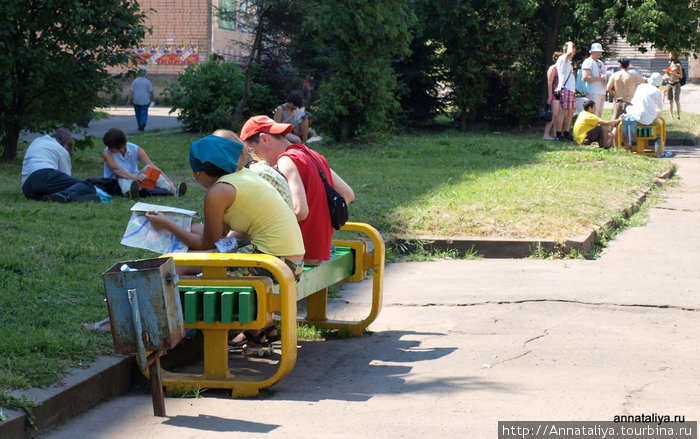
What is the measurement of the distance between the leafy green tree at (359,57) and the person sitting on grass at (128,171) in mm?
6216

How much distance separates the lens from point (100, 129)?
2423cm

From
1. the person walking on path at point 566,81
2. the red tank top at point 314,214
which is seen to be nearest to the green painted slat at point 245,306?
the red tank top at point 314,214

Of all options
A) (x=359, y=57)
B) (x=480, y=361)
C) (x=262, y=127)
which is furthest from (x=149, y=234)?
(x=359, y=57)

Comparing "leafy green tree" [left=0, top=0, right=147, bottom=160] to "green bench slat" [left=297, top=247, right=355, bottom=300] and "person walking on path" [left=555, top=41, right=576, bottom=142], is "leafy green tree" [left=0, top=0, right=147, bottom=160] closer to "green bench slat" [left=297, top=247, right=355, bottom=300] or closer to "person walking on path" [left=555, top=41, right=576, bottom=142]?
"person walking on path" [left=555, top=41, right=576, bottom=142]

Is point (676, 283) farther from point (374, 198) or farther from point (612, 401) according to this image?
point (374, 198)

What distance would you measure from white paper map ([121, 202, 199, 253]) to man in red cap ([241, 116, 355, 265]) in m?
0.63

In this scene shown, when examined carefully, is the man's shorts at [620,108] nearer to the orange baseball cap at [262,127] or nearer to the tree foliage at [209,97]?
the tree foliage at [209,97]

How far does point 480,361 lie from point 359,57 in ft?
40.0

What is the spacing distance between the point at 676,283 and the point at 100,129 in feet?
63.7

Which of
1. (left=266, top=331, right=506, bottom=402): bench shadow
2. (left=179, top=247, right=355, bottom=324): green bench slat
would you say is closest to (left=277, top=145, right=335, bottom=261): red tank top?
(left=266, top=331, right=506, bottom=402): bench shadow

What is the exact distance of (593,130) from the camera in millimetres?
16922

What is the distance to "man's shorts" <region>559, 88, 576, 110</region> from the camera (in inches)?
708

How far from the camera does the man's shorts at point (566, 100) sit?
18.0 metres

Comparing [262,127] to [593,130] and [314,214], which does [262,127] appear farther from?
[593,130]
